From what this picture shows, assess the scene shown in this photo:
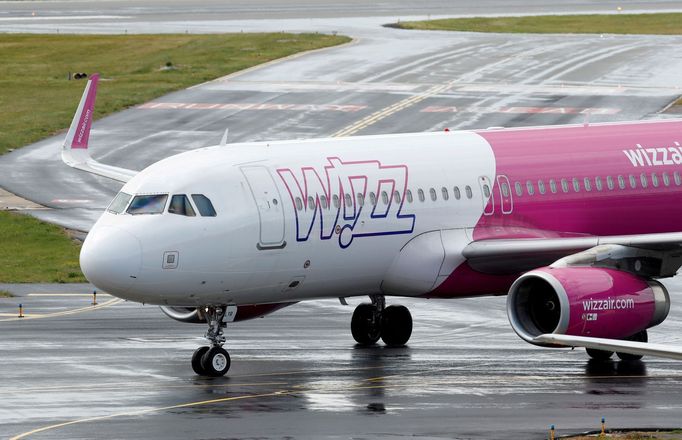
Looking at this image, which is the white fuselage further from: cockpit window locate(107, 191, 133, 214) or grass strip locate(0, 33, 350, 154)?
grass strip locate(0, 33, 350, 154)

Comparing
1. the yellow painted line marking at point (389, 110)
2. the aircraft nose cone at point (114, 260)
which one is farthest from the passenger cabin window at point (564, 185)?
the yellow painted line marking at point (389, 110)

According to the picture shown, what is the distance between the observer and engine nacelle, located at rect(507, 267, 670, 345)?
3284cm

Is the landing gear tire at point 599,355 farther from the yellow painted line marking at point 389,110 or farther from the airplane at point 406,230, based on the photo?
the yellow painted line marking at point 389,110

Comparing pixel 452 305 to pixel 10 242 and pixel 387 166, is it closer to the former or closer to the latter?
pixel 387 166

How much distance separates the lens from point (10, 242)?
54469mm

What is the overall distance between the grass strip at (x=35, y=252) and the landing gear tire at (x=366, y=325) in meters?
13.5

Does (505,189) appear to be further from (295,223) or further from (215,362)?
(215,362)

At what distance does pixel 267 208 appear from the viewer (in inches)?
1316

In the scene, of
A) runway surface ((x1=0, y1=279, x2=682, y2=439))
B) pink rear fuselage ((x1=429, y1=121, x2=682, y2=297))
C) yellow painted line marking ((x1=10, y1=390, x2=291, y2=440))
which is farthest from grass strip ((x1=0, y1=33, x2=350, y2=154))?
yellow painted line marking ((x1=10, y1=390, x2=291, y2=440))

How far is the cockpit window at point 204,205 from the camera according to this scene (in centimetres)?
3291

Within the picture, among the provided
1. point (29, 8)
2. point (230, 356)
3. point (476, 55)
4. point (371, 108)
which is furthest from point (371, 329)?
point (29, 8)

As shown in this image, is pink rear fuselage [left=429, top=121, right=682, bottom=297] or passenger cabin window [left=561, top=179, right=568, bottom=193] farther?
passenger cabin window [left=561, top=179, right=568, bottom=193]

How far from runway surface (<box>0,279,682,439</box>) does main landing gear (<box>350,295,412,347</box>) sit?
0.38 metres

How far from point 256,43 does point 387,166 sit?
72.9 meters
